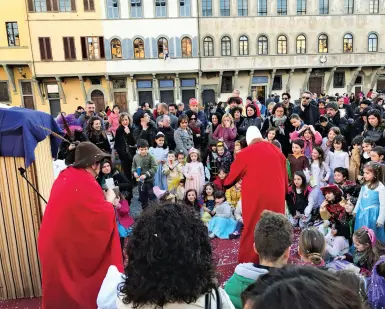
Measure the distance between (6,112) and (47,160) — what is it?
2.84 feet

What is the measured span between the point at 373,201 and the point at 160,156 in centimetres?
404

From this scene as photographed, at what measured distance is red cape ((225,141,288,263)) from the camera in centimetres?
393

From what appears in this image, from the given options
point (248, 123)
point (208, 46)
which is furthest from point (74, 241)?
point (208, 46)

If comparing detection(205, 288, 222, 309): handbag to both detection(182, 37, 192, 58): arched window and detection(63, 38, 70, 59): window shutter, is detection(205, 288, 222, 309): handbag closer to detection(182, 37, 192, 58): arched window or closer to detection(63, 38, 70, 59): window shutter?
detection(182, 37, 192, 58): arched window

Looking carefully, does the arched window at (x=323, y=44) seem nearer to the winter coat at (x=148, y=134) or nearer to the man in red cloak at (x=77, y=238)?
the winter coat at (x=148, y=134)

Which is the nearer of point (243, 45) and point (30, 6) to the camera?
point (30, 6)

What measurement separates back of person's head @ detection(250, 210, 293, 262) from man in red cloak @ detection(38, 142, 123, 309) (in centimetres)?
133

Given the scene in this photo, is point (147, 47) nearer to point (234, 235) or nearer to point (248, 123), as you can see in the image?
point (248, 123)

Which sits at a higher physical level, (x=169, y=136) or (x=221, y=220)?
(x=169, y=136)

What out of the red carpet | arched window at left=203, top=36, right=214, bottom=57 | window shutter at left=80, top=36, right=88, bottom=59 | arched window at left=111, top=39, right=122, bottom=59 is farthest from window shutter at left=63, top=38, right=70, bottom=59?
the red carpet

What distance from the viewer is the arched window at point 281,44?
26.4 m

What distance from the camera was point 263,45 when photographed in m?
26.3

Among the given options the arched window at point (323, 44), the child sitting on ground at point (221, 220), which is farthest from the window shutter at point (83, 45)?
the child sitting on ground at point (221, 220)

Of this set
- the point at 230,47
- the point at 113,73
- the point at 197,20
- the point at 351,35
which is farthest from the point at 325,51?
the point at 113,73
